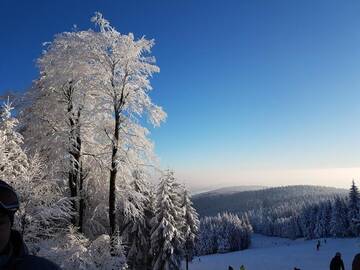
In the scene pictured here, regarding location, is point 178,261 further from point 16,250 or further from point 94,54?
point 16,250

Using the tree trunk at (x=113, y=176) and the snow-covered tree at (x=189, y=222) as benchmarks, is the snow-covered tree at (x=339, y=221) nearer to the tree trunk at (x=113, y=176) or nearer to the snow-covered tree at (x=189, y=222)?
the snow-covered tree at (x=189, y=222)

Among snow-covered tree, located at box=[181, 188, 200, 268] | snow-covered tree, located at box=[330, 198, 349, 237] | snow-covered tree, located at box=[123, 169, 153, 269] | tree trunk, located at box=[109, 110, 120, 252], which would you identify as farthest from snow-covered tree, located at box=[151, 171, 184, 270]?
snow-covered tree, located at box=[330, 198, 349, 237]

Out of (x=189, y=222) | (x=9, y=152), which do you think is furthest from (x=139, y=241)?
(x=9, y=152)

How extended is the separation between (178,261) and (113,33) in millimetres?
29479

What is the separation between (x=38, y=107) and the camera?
18219mm

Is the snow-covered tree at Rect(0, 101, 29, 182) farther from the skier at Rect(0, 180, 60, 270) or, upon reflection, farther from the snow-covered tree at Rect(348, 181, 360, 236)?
the snow-covered tree at Rect(348, 181, 360, 236)

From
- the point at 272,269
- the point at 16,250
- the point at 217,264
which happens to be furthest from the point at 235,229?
the point at 16,250

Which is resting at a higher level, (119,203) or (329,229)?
(119,203)

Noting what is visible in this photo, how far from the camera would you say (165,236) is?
39.1 metres

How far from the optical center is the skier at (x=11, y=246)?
218 centimetres

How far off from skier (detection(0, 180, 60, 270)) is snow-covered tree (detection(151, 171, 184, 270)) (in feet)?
119

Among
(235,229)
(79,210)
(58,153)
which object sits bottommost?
(235,229)

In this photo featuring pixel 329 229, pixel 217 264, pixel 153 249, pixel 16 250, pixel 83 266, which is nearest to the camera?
pixel 16 250

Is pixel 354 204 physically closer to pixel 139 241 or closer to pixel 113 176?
pixel 139 241
